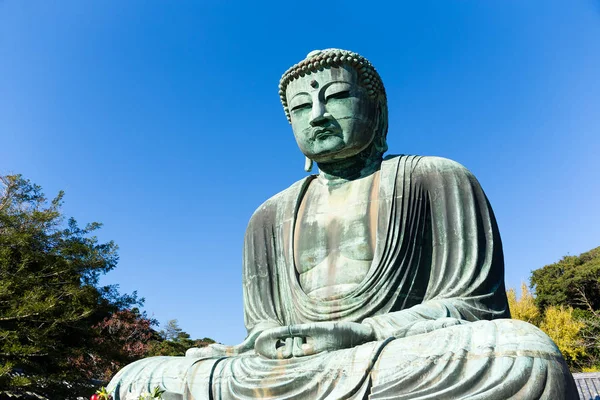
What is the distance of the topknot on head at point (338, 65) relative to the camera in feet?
19.2

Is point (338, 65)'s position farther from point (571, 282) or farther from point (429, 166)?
point (571, 282)

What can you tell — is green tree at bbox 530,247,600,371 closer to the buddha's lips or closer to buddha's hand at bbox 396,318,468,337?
the buddha's lips

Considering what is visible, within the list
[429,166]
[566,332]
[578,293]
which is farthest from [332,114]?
[578,293]

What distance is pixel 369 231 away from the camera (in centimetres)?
539

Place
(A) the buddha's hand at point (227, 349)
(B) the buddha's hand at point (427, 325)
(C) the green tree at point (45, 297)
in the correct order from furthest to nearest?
(C) the green tree at point (45, 297)
(A) the buddha's hand at point (227, 349)
(B) the buddha's hand at point (427, 325)

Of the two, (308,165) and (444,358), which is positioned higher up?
(308,165)

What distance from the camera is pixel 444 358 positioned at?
3.61 metres

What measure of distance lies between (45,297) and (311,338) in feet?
36.2

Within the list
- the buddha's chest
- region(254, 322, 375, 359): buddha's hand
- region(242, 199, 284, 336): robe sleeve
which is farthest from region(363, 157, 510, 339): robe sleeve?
region(242, 199, 284, 336): robe sleeve

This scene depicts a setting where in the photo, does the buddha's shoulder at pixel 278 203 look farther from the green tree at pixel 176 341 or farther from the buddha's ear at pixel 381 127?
the green tree at pixel 176 341

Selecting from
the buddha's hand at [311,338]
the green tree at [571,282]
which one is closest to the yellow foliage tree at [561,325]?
the green tree at [571,282]

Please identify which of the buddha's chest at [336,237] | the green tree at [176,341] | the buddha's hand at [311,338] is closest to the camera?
the buddha's hand at [311,338]

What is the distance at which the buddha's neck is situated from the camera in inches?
237

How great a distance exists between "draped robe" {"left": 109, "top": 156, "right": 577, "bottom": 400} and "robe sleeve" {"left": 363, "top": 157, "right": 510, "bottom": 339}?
1 centimetres
